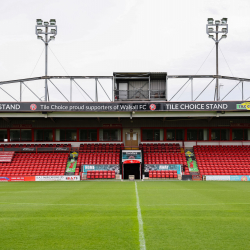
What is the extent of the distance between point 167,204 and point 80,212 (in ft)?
12.5

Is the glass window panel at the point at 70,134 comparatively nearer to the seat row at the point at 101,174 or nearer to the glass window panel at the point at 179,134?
the seat row at the point at 101,174

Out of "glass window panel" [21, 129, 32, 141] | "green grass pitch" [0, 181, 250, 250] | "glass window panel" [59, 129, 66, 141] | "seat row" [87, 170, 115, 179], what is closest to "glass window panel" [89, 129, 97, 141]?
"glass window panel" [59, 129, 66, 141]

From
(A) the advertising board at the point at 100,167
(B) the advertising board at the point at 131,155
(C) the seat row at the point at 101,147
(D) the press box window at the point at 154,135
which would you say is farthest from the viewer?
(D) the press box window at the point at 154,135

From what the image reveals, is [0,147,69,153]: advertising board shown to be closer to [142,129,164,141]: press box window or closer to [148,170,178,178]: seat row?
[142,129,164,141]: press box window

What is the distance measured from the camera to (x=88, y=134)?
128ft

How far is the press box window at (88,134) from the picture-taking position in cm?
3900

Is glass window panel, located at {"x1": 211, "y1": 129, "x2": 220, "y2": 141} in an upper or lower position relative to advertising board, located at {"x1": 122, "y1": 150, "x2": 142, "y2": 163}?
upper

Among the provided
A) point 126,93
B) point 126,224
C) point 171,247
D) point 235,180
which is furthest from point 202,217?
point 126,93

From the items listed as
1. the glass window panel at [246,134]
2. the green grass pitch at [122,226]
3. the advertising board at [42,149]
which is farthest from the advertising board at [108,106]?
the green grass pitch at [122,226]

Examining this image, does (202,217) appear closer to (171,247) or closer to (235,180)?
(171,247)

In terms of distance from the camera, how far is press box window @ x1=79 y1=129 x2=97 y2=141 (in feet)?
128

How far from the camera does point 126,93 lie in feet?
126

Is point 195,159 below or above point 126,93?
below

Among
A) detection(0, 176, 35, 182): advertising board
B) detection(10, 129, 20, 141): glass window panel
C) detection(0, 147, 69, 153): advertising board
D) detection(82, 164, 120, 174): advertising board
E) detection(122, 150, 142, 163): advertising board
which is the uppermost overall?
detection(10, 129, 20, 141): glass window panel
